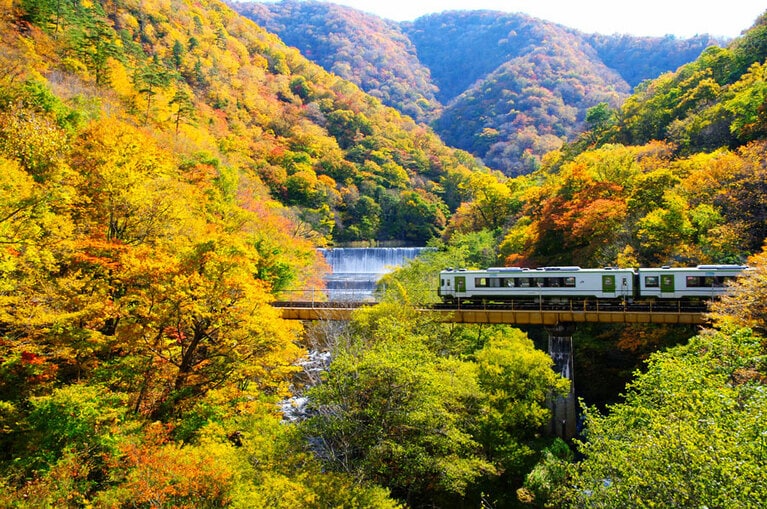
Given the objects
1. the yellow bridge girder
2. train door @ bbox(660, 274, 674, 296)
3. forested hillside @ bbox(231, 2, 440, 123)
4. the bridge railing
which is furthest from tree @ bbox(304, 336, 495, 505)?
forested hillside @ bbox(231, 2, 440, 123)

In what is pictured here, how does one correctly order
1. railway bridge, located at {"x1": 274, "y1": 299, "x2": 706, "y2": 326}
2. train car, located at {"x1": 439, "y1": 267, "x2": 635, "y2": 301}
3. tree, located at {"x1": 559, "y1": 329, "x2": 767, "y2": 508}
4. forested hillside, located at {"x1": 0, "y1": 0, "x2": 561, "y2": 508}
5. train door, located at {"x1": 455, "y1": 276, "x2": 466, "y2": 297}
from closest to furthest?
tree, located at {"x1": 559, "y1": 329, "x2": 767, "y2": 508} → forested hillside, located at {"x1": 0, "y1": 0, "x2": 561, "y2": 508} → railway bridge, located at {"x1": 274, "y1": 299, "x2": 706, "y2": 326} → train car, located at {"x1": 439, "y1": 267, "x2": 635, "y2": 301} → train door, located at {"x1": 455, "y1": 276, "x2": 466, "y2": 297}

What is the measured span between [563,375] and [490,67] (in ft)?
530

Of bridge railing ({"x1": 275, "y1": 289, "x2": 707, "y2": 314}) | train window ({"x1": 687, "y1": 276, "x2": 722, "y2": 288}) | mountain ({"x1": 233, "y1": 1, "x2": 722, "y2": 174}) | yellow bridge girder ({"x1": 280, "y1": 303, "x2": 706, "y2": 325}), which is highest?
mountain ({"x1": 233, "y1": 1, "x2": 722, "y2": 174})

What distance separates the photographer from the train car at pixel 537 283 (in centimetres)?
2061

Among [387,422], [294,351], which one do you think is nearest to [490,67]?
[294,351]

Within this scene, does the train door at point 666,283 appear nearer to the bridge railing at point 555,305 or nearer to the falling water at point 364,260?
the bridge railing at point 555,305

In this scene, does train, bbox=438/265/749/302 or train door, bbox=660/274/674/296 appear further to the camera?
train door, bbox=660/274/674/296

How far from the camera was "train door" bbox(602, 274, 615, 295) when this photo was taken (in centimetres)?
2062

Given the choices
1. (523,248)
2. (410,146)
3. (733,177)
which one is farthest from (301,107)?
(733,177)

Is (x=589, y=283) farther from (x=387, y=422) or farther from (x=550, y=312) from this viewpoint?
(x=387, y=422)

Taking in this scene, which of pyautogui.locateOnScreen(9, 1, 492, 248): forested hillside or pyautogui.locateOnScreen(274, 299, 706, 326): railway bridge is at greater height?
pyautogui.locateOnScreen(9, 1, 492, 248): forested hillside

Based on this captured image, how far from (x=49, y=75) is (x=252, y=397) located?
29233 mm

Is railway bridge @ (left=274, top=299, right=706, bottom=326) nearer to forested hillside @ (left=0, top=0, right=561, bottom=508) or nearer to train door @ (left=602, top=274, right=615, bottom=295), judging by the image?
train door @ (left=602, top=274, right=615, bottom=295)

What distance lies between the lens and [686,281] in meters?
19.5
